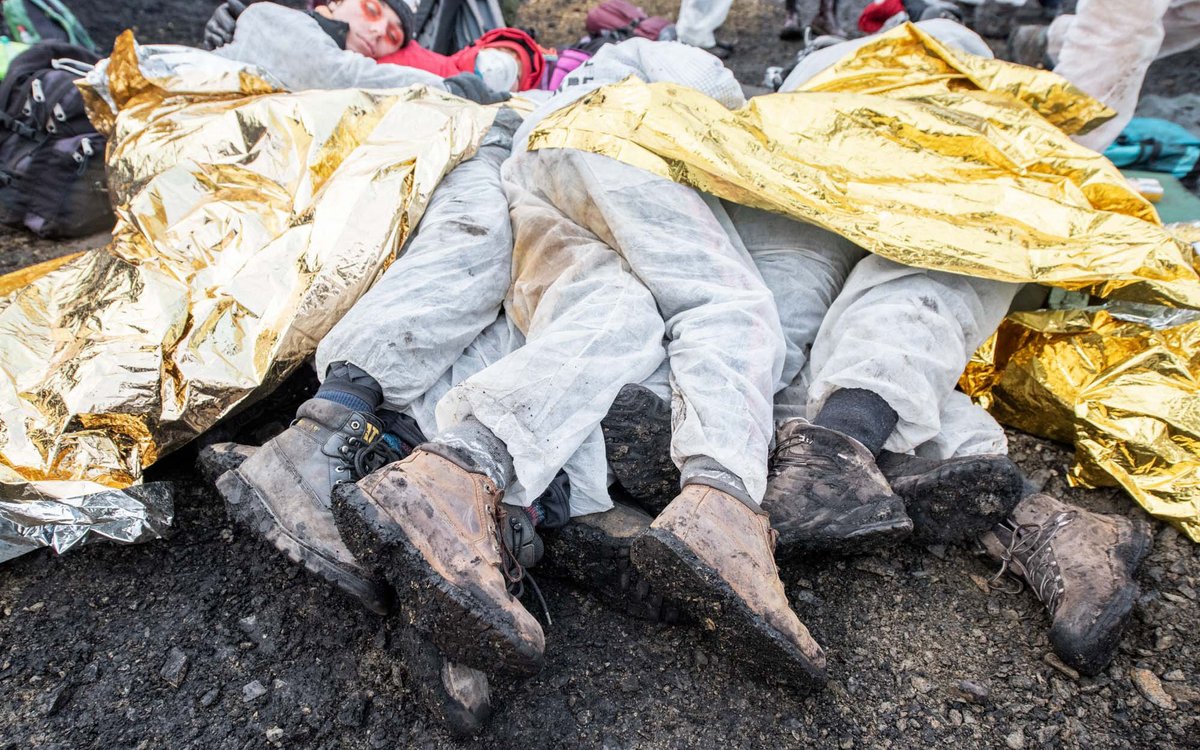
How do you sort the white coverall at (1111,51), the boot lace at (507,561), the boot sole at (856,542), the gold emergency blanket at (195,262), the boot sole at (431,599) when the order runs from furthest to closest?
1. the white coverall at (1111,51)
2. the gold emergency blanket at (195,262)
3. the boot sole at (856,542)
4. the boot lace at (507,561)
5. the boot sole at (431,599)

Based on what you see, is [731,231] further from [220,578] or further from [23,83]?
[23,83]

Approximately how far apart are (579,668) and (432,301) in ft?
2.50

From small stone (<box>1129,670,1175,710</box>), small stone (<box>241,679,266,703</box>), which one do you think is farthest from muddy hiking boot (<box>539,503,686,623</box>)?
small stone (<box>1129,670,1175,710</box>)

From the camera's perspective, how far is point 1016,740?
1.25 meters

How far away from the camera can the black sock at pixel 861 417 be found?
1426 mm

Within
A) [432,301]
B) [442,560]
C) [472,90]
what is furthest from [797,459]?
[472,90]

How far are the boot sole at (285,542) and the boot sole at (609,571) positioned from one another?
0.33 meters

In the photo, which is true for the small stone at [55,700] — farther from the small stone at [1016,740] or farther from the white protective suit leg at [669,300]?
the small stone at [1016,740]

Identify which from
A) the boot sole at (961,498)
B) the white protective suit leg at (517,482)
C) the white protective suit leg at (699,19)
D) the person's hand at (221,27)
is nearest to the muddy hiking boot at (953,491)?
the boot sole at (961,498)

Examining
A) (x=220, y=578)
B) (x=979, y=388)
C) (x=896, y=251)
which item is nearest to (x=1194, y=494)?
(x=979, y=388)

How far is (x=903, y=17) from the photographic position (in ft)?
11.1

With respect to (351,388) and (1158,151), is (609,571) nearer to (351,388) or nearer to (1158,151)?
(351,388)

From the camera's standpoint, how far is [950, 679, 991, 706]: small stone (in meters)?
1.31

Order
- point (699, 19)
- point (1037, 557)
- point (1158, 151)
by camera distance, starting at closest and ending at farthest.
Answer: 1. point (1037, 557)
2. point (1158, 151)
3. point (699, 19)
